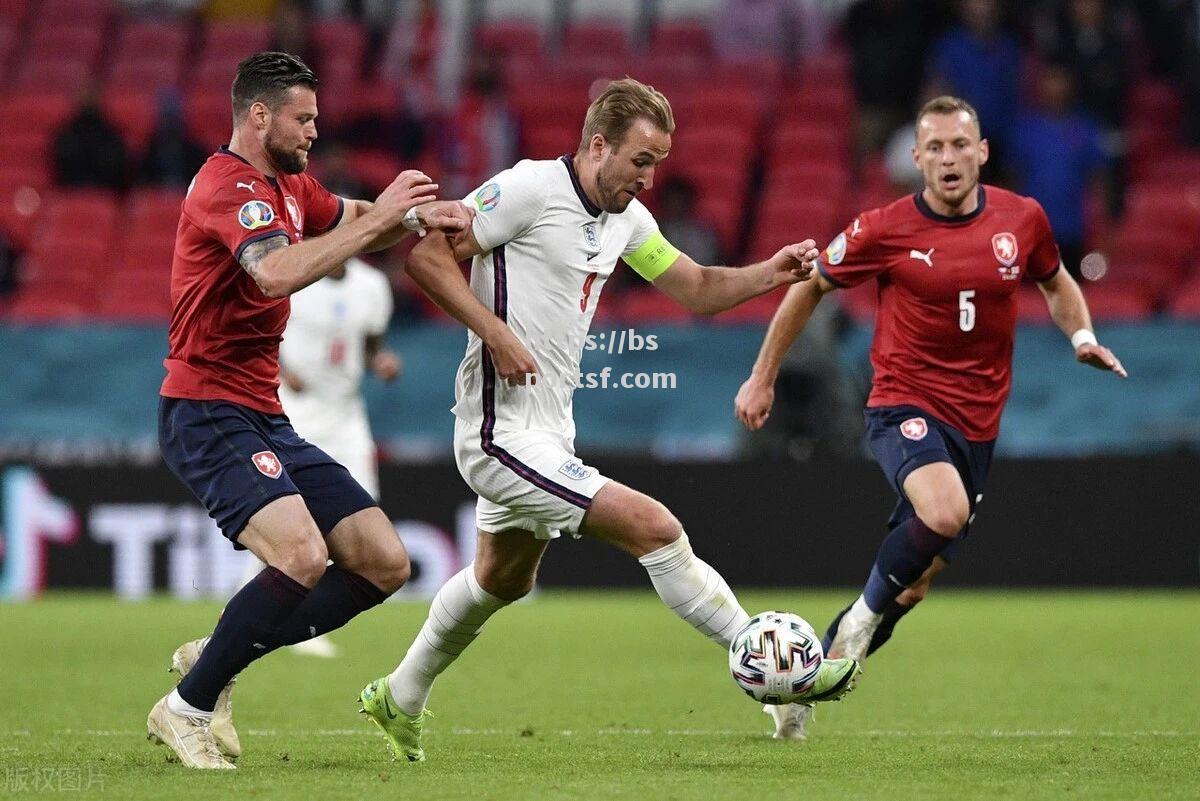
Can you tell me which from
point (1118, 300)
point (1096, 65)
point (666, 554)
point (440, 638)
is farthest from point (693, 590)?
point (1096, 65)

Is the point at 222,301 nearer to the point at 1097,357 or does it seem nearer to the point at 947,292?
the point at 947,292

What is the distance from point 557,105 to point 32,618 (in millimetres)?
7972

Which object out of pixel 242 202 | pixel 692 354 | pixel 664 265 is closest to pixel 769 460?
pixel 692 354

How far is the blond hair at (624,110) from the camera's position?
21.4 feet

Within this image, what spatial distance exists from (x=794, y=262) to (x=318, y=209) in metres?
1.76

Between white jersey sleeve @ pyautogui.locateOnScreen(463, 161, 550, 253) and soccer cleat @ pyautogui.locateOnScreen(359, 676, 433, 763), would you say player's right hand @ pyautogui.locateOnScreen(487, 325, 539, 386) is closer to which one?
white jersey sleeve @ pyautogui.locateOnScreen(463, 161, 550, 253)

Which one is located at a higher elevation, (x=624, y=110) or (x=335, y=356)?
(x=624, y=110)

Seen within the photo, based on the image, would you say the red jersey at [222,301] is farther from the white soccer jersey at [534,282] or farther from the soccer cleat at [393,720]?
the soccer cleat at [393,720]

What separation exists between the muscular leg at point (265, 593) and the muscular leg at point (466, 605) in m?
0.65

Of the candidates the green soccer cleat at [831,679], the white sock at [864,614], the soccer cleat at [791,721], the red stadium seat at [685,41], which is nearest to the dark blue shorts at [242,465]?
the green soccer cleat at [831,679]

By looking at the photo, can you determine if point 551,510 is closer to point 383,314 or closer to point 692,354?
point 383,314

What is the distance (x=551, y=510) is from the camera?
6426mm

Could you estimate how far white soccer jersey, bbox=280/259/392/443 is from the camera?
11188 millimetres

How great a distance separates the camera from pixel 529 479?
644 cm
